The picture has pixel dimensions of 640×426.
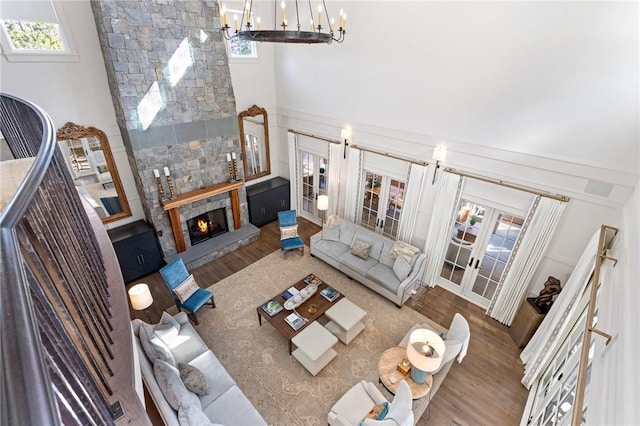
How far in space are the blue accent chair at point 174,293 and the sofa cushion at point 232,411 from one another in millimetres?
1787

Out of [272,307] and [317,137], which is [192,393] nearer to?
[272,307]

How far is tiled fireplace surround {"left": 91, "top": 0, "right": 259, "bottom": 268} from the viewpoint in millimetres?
5078

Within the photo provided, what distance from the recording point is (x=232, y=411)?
364 cm

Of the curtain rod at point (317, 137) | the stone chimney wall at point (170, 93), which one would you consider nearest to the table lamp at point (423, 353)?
the curtain rod at point (317, 137)

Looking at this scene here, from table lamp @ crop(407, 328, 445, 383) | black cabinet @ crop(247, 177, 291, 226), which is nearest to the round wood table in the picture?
table lamp @ crop(407, 328, 445, 383)

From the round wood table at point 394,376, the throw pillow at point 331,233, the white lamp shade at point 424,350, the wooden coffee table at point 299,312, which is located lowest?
the round wood table at point 394,376

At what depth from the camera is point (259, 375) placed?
446 centimetres

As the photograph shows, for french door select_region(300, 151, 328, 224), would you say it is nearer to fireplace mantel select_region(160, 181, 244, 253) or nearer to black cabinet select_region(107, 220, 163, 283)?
fireplace mantel select_region(160, 181, 244, 253)

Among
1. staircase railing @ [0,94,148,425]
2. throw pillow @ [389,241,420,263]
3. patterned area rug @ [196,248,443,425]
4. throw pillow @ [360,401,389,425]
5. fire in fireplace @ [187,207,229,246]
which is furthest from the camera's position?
fire in fireplace @ [187,207,229,246]

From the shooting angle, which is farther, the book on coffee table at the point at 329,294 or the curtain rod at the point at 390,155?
the curtain rod at the point at 390,155

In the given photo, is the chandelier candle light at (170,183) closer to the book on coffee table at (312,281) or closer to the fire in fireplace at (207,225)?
the fire in fireplace at (207,225)

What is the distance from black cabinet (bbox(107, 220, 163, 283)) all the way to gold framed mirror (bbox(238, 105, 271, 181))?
282cm

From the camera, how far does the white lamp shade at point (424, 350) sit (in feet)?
11.6

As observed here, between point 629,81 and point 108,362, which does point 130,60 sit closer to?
point 108,362
